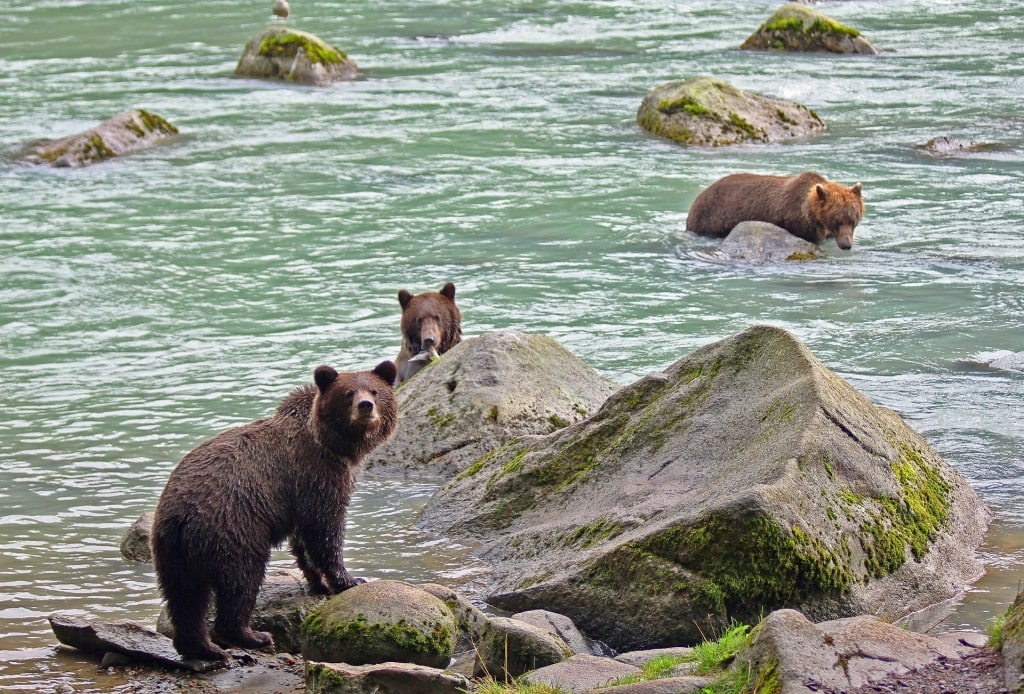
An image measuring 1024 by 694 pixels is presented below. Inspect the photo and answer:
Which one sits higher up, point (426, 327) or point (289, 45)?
point (289, 45)

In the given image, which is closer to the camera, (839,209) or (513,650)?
(513,650)

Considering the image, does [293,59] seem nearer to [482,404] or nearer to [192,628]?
[482,404]

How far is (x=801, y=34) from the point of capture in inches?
1120

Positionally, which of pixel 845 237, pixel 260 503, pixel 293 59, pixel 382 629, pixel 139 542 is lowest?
pixel 139 542

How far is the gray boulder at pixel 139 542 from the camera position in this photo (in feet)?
26.4

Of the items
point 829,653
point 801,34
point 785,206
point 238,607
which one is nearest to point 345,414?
point 238,607

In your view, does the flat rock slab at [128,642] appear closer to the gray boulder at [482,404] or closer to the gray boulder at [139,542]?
the gray boulder at [139,542]

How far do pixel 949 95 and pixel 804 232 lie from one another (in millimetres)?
8756

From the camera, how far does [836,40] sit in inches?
1111

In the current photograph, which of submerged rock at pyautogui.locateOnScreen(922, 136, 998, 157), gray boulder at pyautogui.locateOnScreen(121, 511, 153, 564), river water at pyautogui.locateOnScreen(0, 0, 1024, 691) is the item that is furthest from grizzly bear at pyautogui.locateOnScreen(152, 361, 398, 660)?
submerged rock at pyautogui.locateOnScreen(922, 136, 998, 157)

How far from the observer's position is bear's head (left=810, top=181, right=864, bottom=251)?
15883 millimetres

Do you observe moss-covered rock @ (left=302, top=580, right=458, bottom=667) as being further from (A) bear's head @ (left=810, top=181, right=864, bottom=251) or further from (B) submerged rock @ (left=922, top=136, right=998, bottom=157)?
(B) submerged rock @ (left=922, top=136, right=998, bottom=157)

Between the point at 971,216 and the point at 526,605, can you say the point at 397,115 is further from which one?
the point at 526,605

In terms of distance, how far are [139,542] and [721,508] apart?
11.3 feet
